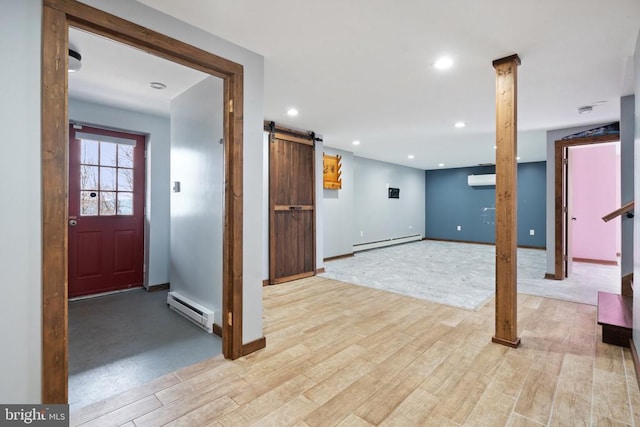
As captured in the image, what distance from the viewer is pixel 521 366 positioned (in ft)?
7.08

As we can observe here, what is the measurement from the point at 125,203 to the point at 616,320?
5.47 meters

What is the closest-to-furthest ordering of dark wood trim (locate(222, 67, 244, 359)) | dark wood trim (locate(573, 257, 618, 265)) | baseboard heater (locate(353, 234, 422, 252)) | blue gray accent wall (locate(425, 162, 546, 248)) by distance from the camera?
dark wood trim (locate(222, 67, 244, 359))
dark wood trim (locate(573, 257, 618, 265))
baseboard heater (locate(353, 234, 422, 252))
blue gray accent wall (locate(425, 162, 546, 248))

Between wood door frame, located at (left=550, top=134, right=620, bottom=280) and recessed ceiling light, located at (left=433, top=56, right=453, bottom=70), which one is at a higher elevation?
recessed ceiling light, located at (left=433, top=56, right=453, bottom=70)

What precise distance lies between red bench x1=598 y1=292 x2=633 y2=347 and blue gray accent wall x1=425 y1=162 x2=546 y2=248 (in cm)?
580

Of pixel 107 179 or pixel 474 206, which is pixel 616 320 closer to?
pixel 107 179

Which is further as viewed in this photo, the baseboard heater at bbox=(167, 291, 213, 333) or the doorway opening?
the baseboard heater at bbox=(167, 291, 213, 333)

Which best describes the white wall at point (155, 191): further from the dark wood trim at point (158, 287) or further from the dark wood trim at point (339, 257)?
the dark wood trim at point (339, 257)

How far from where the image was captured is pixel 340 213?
654 centimetres

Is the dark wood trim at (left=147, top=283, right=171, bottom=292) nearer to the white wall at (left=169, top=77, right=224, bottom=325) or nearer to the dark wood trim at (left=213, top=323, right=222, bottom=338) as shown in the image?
the white wall at (left=169, top=77, right=224, bottom=325)

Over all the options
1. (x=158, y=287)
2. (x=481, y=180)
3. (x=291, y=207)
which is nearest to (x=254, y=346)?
(x=158, y=287)

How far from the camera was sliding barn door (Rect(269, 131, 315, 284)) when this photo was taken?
179 inches

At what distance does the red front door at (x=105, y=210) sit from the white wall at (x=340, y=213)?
332cm

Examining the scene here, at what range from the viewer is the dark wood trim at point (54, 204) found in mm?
1441

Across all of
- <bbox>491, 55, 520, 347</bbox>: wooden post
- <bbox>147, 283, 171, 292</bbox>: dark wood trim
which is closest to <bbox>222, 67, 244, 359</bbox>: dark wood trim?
<bbox>491, 55, 520, 347</bbox>: wooden post
